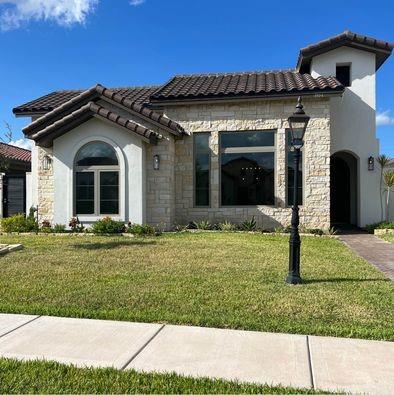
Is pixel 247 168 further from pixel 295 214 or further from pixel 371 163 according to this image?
pixel 295 214

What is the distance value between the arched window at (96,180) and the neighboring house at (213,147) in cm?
4

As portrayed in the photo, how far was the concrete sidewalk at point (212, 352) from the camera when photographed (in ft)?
11.4

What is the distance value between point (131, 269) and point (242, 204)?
795 cm

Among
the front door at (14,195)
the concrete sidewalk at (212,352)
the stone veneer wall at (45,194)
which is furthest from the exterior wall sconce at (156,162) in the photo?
the concrete sidewalk at (212,352)

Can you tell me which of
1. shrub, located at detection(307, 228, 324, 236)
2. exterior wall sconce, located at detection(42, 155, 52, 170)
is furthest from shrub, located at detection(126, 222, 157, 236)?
shrub, located at detection(307, 228, 324, 236)

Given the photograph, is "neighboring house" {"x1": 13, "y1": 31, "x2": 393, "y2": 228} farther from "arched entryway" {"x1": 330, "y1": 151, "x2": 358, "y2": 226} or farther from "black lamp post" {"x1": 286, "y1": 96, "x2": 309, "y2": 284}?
"black lamp post" {"x1": 286, "y1": 96, "x2": 309, "y2": 284}

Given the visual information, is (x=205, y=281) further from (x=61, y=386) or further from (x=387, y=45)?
(x=387, y=45)

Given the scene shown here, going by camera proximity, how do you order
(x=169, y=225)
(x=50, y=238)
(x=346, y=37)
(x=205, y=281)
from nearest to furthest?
(x=205, y=281) → (x=50, y=238) → (x=169, y=225) → (x=346, y=37)

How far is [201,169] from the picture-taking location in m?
15.2

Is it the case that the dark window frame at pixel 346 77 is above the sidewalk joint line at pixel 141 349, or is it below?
above

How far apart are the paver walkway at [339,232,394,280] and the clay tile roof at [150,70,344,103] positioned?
5212mm

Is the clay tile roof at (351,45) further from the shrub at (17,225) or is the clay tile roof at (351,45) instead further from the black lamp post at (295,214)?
the shrub at (17,225)

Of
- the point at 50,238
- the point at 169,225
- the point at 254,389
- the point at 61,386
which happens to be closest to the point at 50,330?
the point at 61,386

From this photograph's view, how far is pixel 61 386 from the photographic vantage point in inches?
128
